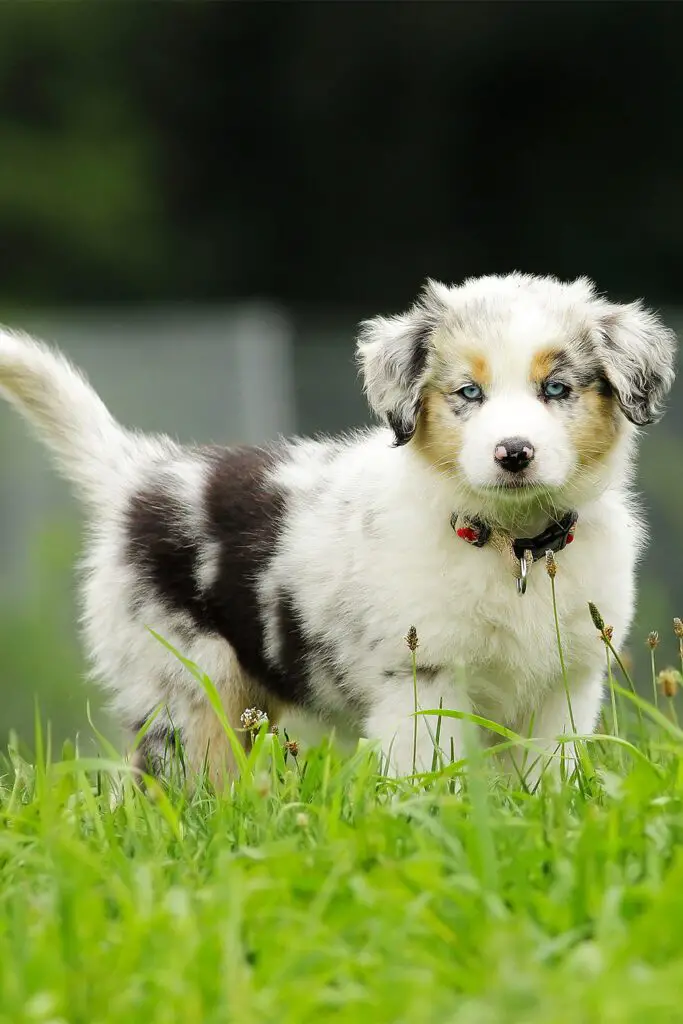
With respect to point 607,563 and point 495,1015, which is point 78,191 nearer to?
point 607,563

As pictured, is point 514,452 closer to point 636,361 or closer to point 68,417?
point 636,361

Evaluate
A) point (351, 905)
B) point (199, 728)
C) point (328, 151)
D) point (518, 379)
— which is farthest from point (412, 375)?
point (328, 151)

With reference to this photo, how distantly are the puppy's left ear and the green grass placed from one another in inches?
46.6

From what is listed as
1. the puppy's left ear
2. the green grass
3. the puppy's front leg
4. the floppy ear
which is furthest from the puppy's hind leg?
the puppy's left ear

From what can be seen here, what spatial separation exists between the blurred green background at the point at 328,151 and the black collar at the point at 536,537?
515 inches

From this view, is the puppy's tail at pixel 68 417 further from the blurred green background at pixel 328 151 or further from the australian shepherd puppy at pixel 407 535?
the blurred green background at pixel 328 151

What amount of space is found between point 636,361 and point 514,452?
577 millimetres

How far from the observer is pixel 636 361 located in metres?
4.23

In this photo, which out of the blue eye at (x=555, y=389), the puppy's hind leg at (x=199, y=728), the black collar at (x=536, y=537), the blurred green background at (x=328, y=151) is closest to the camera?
the blue eye at (x=555, y=389)

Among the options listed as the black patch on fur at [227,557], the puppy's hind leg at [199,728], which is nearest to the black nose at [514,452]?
the black patch on fur at [227,557]

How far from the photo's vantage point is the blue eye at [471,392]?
4121mm

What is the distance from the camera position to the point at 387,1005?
2318 millimetres

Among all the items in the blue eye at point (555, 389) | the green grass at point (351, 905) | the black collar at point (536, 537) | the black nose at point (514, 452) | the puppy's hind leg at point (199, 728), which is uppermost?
the blue eye at point (555, 389)

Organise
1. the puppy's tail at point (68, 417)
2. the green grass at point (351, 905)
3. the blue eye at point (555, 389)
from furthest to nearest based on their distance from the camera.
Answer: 1. the puppy's tail at point (68, 417)
2. the blue eye at point (555, 389)
3. the green grass at point (351, 905)
